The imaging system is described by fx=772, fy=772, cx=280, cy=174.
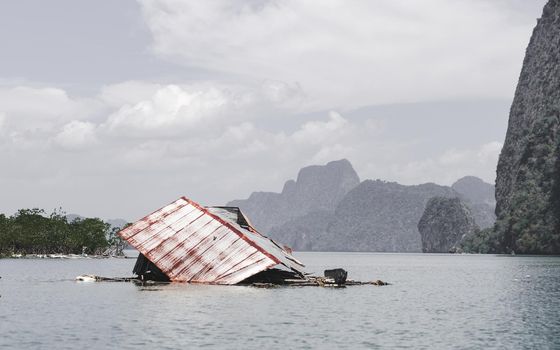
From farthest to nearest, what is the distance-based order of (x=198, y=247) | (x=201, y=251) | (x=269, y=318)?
(x=198, y=247)
(x=201, y=251)
(x=269, y=318)

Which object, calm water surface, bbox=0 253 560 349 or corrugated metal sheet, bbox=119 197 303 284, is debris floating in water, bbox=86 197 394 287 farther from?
calm water surface, bbox=0 253 560 349

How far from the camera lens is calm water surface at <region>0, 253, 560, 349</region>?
39.4m

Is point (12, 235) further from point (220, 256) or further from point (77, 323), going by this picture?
point (77, 323)

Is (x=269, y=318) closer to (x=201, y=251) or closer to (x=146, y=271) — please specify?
(x=201, y=251)

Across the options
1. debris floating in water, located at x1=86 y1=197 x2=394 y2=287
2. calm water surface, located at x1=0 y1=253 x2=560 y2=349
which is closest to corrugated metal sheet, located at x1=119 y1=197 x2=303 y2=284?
debris floating in water, located at x1=86 y1=197 x2=394 y2=287

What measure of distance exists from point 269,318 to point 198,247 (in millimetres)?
25076

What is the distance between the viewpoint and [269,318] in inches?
1956

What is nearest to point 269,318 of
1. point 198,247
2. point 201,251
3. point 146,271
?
point 201,251

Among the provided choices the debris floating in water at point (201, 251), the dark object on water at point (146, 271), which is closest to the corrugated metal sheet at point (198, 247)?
the debris floating in water at point (201, 251)

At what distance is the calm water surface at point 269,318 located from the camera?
3944cm

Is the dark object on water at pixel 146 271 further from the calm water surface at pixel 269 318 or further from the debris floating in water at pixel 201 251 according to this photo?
the calm water surface at pixel 269 318

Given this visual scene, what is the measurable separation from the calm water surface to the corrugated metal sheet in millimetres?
1603

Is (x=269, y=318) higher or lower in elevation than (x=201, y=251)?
lower

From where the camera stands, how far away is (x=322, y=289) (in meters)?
78.2
